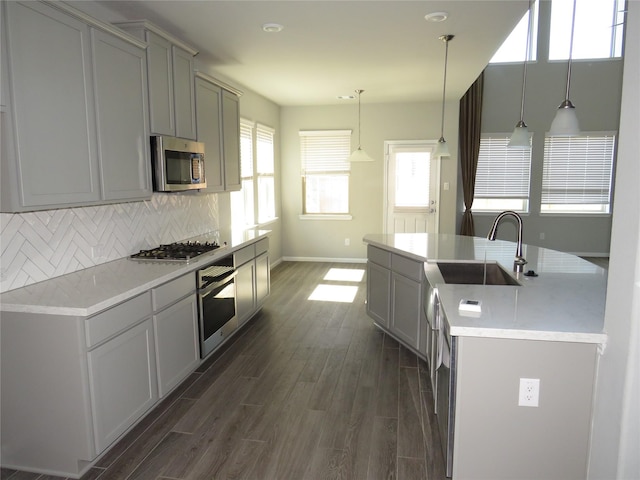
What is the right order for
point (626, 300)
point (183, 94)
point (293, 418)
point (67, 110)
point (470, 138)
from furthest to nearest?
point (470, 138) < point (183, 94) < point (293, 418) < point (67, 110) < point (626, 300)

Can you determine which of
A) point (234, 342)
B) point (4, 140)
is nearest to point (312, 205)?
point (234, 342)

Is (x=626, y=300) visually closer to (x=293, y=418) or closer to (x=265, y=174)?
(x=293, y=418)

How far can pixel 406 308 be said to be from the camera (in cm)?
371

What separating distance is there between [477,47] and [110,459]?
423cm

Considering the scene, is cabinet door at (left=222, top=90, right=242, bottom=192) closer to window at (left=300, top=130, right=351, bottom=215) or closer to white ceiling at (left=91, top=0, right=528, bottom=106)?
white ceiling at (left=91, top=0, right=528, bottom=106)

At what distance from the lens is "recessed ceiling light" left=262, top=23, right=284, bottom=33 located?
344 centimetres

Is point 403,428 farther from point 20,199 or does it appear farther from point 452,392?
point 20,199

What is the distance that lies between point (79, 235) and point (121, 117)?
0.81 meters

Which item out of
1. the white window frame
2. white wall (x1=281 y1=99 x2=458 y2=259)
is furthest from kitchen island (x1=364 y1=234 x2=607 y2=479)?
white wall (x1=281 y1=99 x2=458 y2=259)

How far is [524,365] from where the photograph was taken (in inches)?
74.5

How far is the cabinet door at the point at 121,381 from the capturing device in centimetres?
222

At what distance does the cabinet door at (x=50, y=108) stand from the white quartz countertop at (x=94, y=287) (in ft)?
1.54

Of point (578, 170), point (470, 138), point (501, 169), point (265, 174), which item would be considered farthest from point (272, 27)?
point (578, 170)

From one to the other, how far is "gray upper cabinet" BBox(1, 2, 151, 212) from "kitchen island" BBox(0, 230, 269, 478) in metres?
0.50
